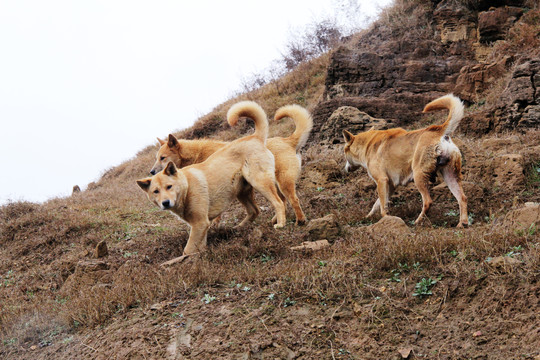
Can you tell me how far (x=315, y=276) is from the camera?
435 cm

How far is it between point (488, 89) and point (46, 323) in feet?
43.6

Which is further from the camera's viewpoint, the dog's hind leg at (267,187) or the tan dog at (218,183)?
the dog's hind leg at (267,187)

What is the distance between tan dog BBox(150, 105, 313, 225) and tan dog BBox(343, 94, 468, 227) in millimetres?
1259

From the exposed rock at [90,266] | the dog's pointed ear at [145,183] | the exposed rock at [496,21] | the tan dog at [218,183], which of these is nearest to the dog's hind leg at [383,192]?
the tan dog at [218,183]

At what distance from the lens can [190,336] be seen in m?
3.96

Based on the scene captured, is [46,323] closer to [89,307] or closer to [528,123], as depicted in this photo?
[89,307]

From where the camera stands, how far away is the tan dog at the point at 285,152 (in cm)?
740

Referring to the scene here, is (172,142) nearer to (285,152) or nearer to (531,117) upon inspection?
(285,152)

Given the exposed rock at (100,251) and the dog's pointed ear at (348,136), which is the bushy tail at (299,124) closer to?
the dog's pointed ear at (348,136)

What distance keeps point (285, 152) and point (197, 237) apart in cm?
231

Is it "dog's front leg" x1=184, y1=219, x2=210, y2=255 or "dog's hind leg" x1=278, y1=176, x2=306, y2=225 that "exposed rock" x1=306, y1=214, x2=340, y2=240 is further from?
Result: "dog's front leg" x1=184, y1=219, x2=210, y2=255

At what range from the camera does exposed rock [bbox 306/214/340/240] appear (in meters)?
5.82

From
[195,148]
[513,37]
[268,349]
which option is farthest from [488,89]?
[268,349]

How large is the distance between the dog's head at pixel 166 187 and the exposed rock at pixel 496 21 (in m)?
14.4
